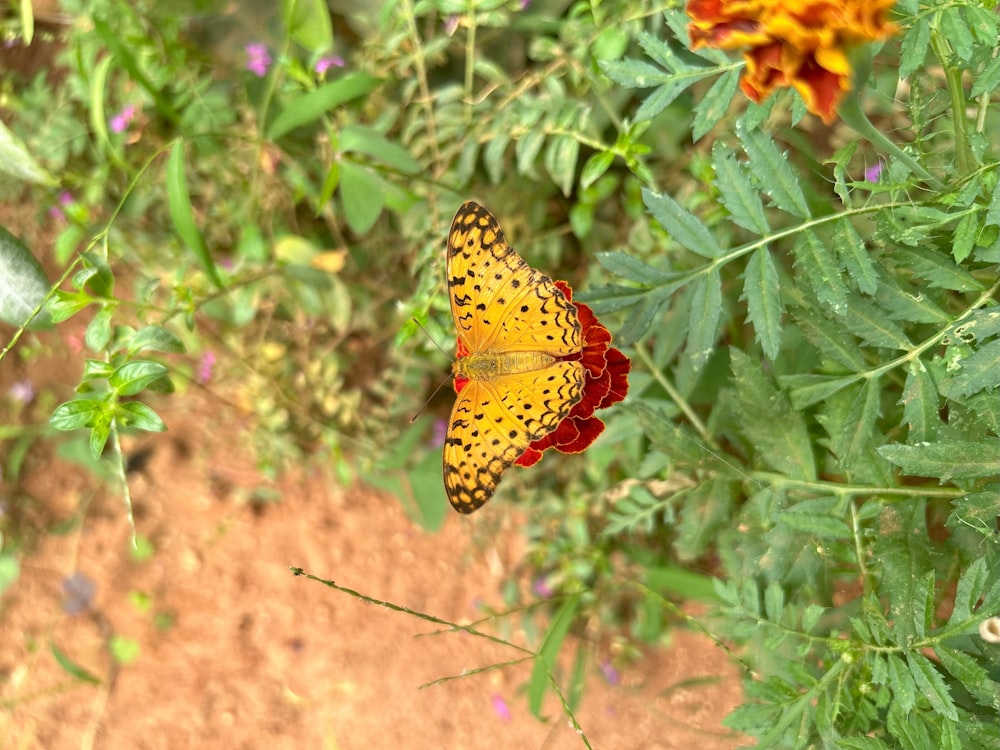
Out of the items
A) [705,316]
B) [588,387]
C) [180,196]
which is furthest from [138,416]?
[705,316]

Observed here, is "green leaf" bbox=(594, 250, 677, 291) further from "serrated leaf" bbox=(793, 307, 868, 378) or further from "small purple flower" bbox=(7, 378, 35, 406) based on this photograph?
"small purple flower" bbox=(7, 378, 35, 406)

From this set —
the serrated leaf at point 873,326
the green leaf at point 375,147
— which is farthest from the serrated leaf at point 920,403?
the green leaf at point 375,147

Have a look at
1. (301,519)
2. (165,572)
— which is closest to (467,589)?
(301,519)

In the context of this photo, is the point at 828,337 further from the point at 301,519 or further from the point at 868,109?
the point at 301,519

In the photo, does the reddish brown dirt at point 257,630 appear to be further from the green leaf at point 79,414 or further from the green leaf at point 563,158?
the green leaf at point 79,414

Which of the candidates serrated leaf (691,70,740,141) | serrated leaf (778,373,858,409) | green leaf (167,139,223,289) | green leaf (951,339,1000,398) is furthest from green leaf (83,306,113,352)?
green leaf (951,339,1000,398)
